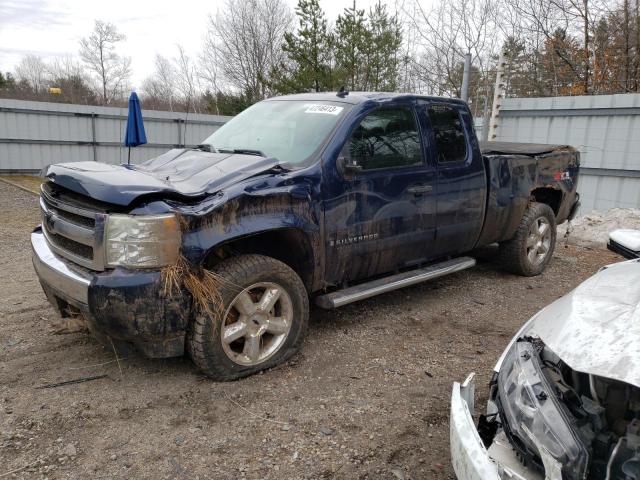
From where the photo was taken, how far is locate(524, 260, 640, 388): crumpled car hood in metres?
1.68

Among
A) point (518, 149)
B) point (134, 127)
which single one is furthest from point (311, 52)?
point (518, 149)

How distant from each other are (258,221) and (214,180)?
385 millimetres

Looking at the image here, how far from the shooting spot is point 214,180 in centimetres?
325

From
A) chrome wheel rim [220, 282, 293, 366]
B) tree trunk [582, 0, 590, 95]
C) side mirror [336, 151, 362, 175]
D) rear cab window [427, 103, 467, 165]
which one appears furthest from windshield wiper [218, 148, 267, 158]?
tree trunk [582, 0, 590, 95]

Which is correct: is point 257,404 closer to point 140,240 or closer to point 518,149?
point 140,240

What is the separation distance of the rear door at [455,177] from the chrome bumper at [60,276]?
295 cm

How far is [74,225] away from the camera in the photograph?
3152mm

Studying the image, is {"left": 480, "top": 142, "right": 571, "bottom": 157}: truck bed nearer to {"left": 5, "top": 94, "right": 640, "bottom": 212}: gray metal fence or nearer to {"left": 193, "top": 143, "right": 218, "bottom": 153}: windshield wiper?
{"left": 193, "top": 143, "right": 218, "bottom": 153}: windshield wiper

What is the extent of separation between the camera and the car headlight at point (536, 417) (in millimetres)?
1660

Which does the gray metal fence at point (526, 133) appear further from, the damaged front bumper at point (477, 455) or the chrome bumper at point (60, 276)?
the damaged front bumper at point (477, 455)

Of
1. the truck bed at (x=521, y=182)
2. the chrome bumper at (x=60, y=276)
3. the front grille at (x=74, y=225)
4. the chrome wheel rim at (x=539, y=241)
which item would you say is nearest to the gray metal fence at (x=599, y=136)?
the truck bed at (x=521, y=182)

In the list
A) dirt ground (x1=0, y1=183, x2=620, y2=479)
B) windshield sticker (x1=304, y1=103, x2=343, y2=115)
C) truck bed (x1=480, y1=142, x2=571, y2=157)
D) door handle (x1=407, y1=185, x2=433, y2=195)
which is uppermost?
windshield sticker (x1=304, y1=103, x2=343, y2=115)

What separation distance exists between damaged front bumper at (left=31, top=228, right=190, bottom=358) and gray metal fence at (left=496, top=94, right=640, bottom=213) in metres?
8.70

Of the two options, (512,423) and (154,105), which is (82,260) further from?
(154,105)
